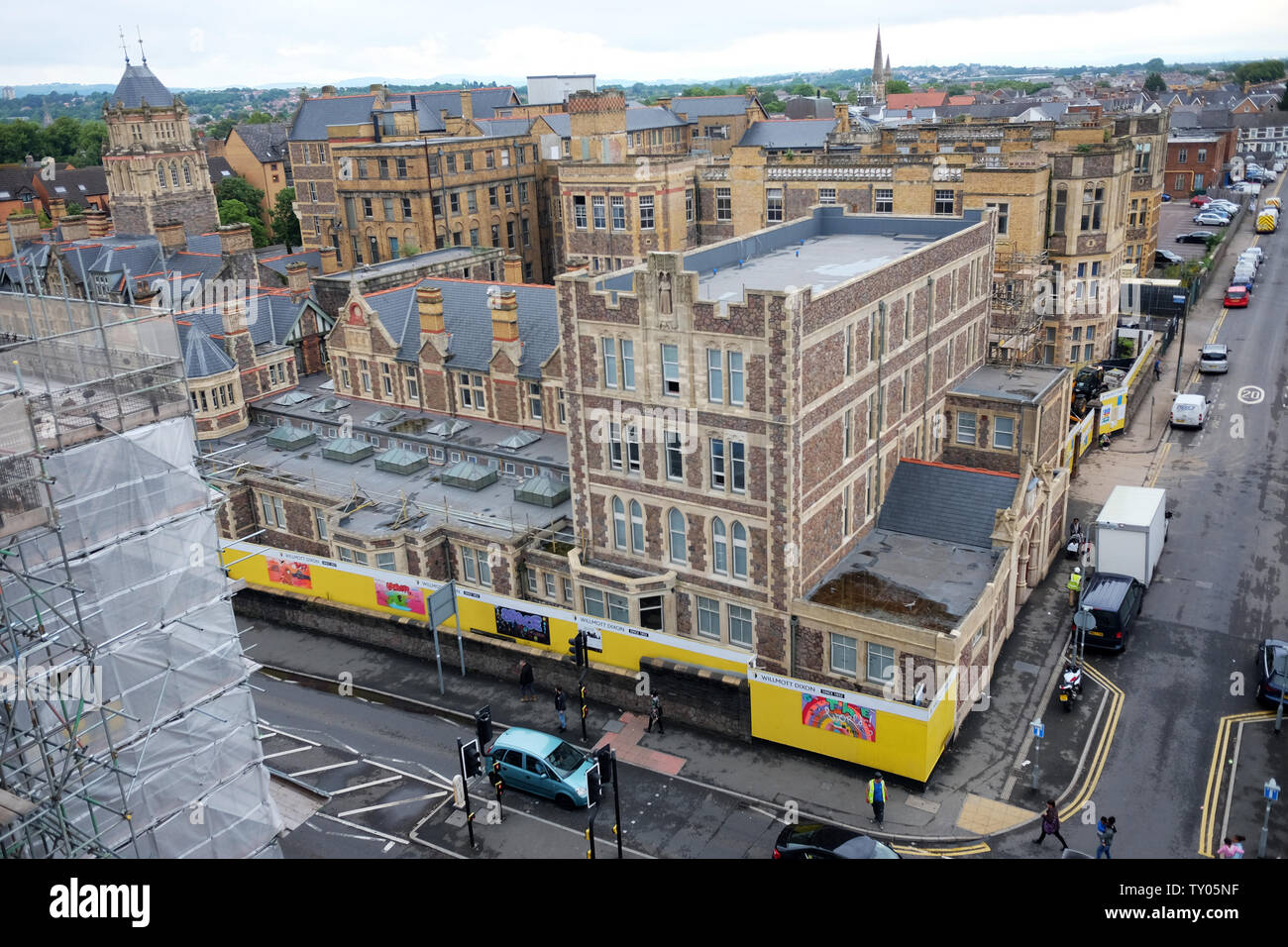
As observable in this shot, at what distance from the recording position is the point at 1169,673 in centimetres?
3512

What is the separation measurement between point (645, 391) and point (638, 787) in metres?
12.8

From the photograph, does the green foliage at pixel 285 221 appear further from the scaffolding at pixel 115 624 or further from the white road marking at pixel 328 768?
the scaffolding at pixel 115 624

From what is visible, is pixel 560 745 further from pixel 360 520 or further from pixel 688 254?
pixel 688 254

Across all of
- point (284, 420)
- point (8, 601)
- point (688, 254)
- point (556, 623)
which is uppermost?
point (688, 254)

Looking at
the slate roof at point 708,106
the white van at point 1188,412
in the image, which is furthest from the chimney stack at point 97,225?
the white van at point 1188,412

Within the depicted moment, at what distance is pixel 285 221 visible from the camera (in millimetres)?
120062

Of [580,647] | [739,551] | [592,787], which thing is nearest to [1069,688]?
[739,551]

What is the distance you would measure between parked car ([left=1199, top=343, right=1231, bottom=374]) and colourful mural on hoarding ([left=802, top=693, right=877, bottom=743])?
52428 millimetres

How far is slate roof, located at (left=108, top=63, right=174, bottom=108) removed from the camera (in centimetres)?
8850

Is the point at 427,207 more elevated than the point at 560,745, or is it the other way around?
the point at 427,207

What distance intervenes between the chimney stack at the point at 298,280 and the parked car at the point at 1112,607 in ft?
146

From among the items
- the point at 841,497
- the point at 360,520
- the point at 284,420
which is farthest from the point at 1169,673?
the point at 284,420

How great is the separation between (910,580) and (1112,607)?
8.17 meters

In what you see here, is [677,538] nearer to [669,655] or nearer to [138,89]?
[669,655]
